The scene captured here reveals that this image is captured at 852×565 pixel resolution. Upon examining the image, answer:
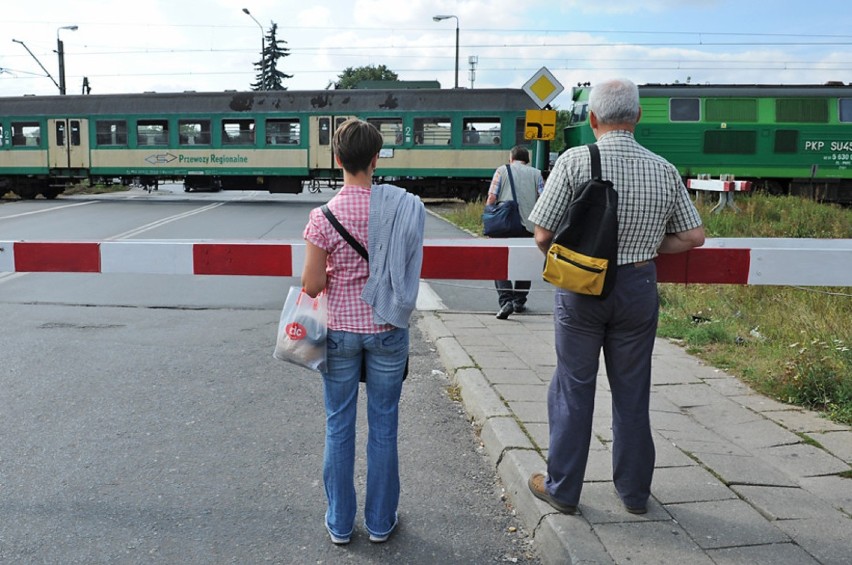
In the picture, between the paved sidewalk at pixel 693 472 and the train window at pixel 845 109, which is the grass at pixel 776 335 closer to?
the paved sidewalk at pixel 693 472

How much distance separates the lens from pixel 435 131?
2647 centimetres

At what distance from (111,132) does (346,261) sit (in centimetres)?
2777

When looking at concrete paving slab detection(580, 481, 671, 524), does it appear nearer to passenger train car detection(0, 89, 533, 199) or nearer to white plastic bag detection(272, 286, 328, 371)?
white plastic bag detection(272, 286, 328, 371)

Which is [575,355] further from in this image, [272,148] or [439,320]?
[272,148]

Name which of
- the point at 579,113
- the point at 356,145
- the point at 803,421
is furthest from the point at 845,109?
the point at 356,145

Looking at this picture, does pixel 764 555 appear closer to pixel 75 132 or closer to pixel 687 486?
pixel 687 486

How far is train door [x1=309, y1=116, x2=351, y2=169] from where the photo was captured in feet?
88.4

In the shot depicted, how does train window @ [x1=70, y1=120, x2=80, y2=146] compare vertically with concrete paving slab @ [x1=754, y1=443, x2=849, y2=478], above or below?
above

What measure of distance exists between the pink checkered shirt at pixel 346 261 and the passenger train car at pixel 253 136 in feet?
73.7

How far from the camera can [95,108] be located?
28688 mm

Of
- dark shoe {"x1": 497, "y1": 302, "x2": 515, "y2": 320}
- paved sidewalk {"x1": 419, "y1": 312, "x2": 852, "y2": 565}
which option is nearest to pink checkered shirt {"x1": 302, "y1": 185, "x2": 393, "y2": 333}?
paved sidewalk {"x1": 419, "y1": 312, "x2": 852, "y2": 565}

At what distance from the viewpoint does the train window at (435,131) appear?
26.4 metres

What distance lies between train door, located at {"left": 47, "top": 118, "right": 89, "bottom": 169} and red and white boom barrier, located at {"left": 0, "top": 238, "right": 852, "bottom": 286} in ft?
86.9

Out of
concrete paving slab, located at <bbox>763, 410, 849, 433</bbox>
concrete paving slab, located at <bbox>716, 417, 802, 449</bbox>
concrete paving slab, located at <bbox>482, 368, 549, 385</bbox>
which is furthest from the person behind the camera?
concrete paving slab, located at <bbox>482, 368, 549, 385</bbox>
